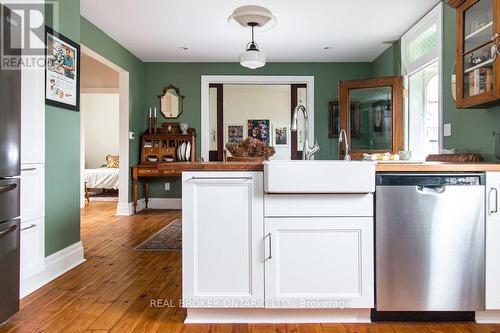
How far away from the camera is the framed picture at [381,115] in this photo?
4418 mm

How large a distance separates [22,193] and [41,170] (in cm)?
24

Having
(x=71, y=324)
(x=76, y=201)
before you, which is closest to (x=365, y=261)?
(x=71, y=324)

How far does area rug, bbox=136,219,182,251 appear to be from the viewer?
334 cm

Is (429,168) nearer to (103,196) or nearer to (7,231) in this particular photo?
(7,231)

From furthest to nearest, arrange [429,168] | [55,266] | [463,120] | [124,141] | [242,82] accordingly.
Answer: [242,82] → [124,141] → [463,120] → [55,266] → [429,168]

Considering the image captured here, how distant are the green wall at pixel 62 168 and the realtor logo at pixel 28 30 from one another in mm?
99

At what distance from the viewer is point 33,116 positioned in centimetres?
231

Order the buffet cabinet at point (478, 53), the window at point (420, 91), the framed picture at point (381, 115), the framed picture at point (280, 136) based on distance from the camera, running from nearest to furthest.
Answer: the buffet cabinet at point (478, 53) < the window at point (420, 91) < the framed picture at point (381, 115) < the framed picture at point (280, 136)

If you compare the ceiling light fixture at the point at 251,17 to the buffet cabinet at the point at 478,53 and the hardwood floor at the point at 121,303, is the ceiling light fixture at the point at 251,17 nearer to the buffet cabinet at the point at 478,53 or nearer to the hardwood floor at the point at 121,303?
the buffet cabinet at the point at 478,53

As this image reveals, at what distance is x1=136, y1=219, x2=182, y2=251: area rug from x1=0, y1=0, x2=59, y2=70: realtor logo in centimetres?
187

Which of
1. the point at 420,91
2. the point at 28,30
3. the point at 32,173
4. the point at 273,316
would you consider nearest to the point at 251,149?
the point at 273,316

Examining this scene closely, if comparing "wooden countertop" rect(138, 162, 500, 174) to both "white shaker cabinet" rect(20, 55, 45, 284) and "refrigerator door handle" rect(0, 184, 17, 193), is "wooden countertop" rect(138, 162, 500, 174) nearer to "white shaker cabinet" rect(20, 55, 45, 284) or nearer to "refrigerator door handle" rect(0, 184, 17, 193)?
"refrigerator door handle" rect(0, 184, 17, 193)

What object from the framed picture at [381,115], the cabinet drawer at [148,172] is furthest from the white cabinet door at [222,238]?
the cabinet drawer at [148,172]

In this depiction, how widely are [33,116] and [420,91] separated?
4.15 meters
